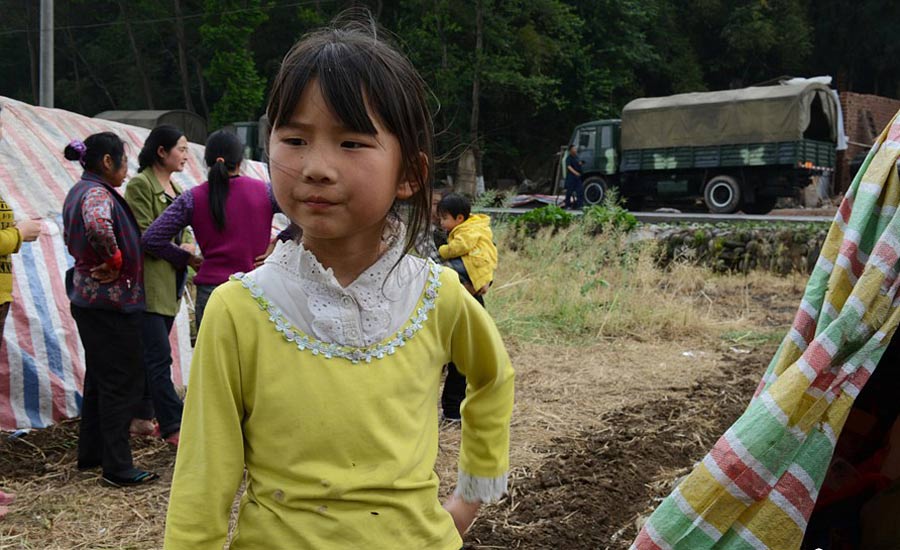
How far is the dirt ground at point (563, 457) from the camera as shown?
3572mm

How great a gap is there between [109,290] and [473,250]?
1.96 metres

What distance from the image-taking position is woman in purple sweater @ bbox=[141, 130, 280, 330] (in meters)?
4.16

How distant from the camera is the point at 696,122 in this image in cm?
2042

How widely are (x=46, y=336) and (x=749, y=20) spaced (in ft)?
96.0

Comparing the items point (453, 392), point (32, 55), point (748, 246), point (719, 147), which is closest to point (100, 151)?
point (453, 392)

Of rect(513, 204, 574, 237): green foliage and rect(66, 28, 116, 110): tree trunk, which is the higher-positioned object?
rect(66, 28, 116, 110): tree trunk

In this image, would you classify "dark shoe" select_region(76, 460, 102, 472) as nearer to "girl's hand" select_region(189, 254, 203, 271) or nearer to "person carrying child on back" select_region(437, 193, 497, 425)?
"girl's hand" select_region(189, 254, 203, 271)

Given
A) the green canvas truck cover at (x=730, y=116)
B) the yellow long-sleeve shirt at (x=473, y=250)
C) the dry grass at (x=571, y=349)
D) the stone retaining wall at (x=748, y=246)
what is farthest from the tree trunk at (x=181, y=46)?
the yellow long-sleeve shirt at (x=473, y=250)

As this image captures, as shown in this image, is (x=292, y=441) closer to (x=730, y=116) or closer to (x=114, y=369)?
(x=114, y=369)

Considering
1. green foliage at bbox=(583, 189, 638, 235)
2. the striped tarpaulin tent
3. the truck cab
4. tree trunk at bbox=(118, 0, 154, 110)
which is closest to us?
the striped tarpaulin tent

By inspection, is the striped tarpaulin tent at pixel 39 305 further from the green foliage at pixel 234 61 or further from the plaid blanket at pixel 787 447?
the green foliage at pixel 234 61

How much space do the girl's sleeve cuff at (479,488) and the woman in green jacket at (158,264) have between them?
9.74 ft

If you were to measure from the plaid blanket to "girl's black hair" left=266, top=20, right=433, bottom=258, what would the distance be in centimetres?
91

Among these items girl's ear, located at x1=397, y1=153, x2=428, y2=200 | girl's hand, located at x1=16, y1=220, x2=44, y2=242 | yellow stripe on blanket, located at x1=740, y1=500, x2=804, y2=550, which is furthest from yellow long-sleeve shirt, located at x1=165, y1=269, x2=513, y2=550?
girl's hand, located at x1=16, y1=220, x2=44, y2=242
